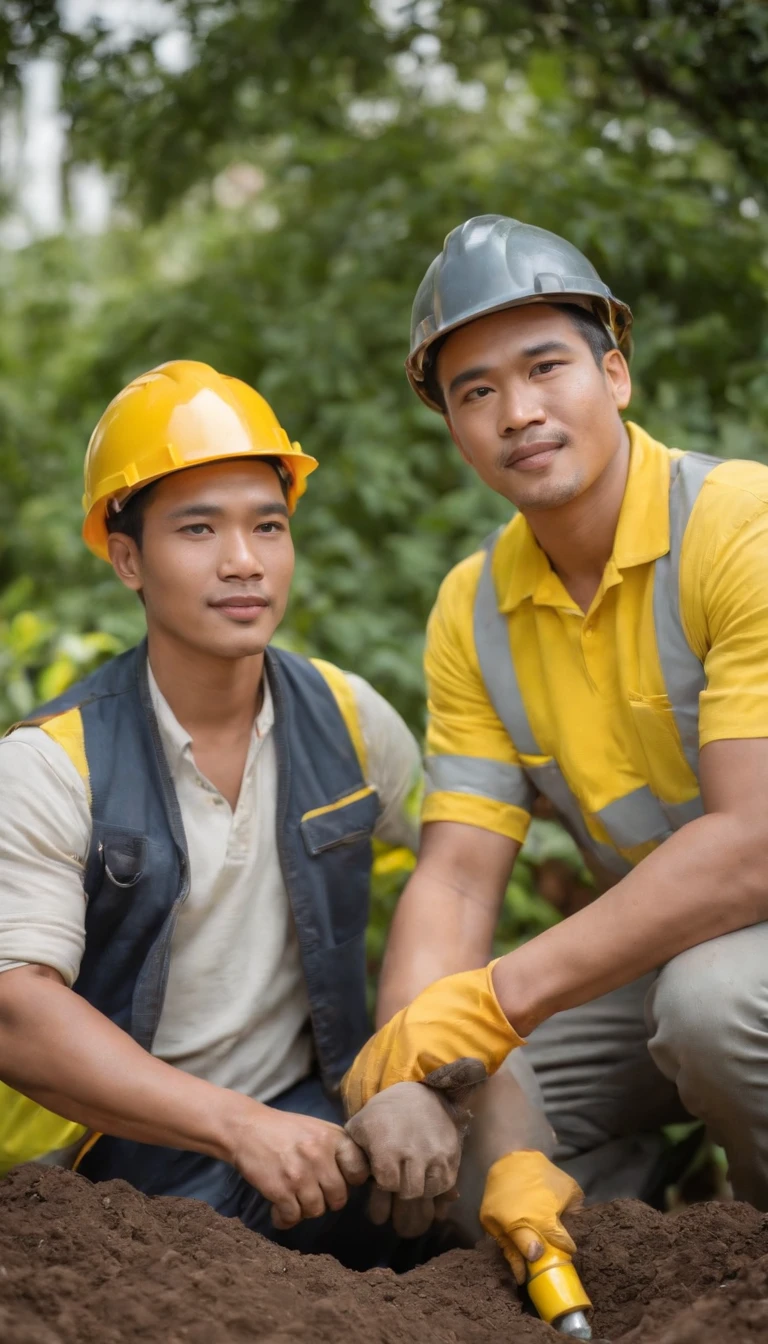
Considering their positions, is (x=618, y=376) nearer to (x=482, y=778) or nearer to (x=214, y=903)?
(x=482, y=778)

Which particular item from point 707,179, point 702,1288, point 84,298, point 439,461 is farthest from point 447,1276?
point 84,298

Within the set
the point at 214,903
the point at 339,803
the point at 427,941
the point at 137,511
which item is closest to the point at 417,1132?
the point at 427,941

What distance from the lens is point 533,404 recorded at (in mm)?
2486

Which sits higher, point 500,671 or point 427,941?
point 500,671

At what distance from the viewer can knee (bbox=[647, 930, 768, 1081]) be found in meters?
2.30

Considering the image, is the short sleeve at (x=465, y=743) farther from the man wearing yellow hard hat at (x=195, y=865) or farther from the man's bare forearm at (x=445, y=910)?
the man wearing yellow hard hat at (x=195, y=865)

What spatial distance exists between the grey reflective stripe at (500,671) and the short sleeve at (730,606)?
16.5 inches

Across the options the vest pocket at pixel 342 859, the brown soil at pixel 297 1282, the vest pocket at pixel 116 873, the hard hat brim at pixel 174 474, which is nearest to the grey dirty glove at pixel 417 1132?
the brown soil at pixel 297 1282

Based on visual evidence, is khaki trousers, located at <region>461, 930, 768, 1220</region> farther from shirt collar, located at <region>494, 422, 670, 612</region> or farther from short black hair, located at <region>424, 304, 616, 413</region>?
short black hair, located at <region>424, 304, 616, 413</region>

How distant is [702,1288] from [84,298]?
6083mm

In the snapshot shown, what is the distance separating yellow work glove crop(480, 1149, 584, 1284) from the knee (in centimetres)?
32

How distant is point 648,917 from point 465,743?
0.67m

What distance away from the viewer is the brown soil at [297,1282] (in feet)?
5.64

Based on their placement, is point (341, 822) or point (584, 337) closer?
point (584, 337)
